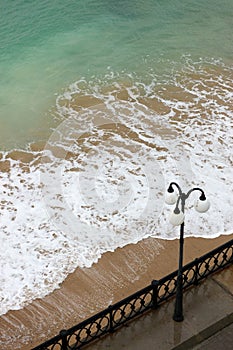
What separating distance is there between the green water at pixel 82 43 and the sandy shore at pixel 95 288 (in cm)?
642

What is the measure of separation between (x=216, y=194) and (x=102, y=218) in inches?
131

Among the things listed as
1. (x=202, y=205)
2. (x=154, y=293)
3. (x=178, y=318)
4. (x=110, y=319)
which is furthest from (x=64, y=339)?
(x=202, y=205)

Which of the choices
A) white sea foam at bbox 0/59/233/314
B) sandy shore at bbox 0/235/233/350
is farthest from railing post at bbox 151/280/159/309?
white sea foam at bbox 0/59/233/314

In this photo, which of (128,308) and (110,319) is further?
(128,308)

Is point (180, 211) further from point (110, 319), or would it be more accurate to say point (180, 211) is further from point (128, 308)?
point (128, 308)

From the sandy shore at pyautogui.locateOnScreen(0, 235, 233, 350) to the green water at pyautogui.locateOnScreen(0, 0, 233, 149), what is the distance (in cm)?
642

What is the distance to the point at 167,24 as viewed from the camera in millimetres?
25281

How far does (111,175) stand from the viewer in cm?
1526

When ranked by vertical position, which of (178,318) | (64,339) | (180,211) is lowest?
(178,318)

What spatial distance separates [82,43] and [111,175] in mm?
10406

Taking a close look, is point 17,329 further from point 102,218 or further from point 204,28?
point 204,28

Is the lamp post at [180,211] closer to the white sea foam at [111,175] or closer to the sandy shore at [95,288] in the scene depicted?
the sandy shore at [95,288]

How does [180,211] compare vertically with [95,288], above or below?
above

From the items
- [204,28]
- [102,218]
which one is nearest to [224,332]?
[102,218]
